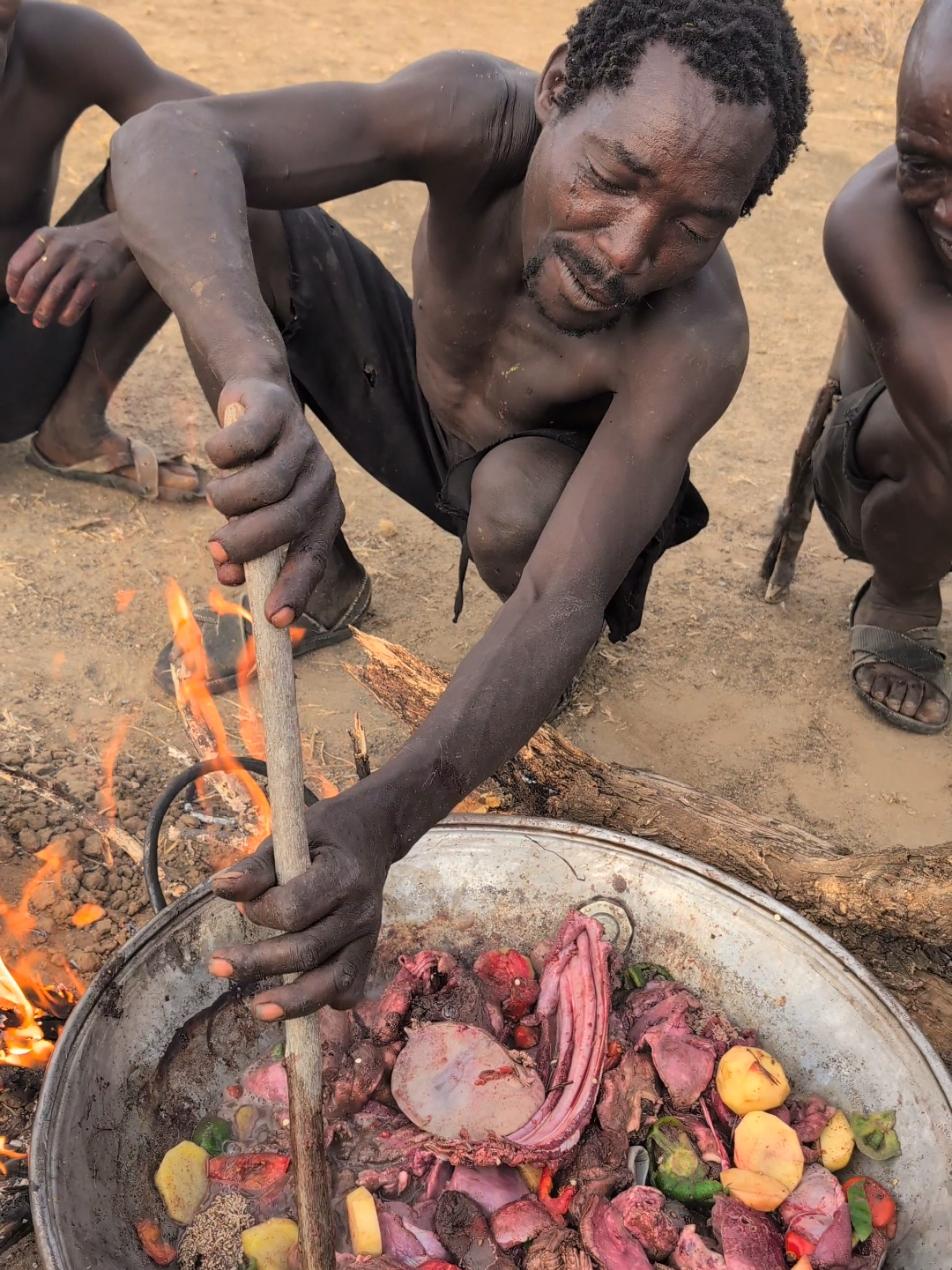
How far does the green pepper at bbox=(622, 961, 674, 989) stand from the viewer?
7.52ft

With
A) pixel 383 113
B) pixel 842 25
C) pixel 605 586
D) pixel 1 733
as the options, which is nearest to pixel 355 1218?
pixel 605 586

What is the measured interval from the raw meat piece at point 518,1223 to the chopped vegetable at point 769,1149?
1.16 ft

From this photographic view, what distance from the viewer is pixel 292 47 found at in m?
→ 7.74

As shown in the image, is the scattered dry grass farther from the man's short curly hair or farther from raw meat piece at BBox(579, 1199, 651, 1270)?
raw meat piece at BBox(579, 1199, 651, 1270)

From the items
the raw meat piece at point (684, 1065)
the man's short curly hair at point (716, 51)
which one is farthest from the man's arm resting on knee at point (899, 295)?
the raw meat piece at point (684, 1065)

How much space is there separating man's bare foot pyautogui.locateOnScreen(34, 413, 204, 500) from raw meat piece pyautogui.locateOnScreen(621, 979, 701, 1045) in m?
2.29

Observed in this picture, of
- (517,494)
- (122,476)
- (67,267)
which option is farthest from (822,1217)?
(122,476)

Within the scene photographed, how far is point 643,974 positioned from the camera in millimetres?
2295

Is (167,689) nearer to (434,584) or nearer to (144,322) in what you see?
(434,584)

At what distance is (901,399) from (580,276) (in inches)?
46.5

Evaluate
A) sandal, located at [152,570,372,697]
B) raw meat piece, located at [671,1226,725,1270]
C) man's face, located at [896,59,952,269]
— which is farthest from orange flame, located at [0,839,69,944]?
man's face, located at [896,59,952,269]

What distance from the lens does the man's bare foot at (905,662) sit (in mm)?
3404

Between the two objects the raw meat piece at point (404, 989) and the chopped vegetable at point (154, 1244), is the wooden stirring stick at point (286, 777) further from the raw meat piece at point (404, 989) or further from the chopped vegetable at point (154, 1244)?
the raw meat piece at point (404, 989)

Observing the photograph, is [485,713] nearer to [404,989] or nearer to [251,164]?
[404,989]
